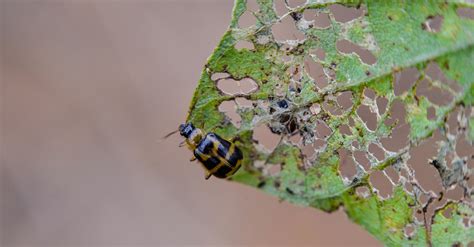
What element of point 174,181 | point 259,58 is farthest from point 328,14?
point 174,181

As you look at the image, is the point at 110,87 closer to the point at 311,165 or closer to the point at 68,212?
the point at 68,212

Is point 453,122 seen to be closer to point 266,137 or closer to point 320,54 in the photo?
point 320,54

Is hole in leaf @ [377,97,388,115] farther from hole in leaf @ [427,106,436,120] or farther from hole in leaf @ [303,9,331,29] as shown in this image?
hole in leaf @ [303,9,331,29]

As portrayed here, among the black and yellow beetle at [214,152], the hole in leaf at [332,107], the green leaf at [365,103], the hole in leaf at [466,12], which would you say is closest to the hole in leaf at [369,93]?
the green leaf at [365,103]

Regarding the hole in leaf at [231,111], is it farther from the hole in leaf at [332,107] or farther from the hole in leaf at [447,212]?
the hole in leaf at [447,212]

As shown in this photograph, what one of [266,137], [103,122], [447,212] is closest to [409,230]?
[447,212]

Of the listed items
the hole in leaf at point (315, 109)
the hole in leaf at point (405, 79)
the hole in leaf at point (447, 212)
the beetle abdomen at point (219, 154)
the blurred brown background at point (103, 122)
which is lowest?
the blurred brown background at point (103, 122)
